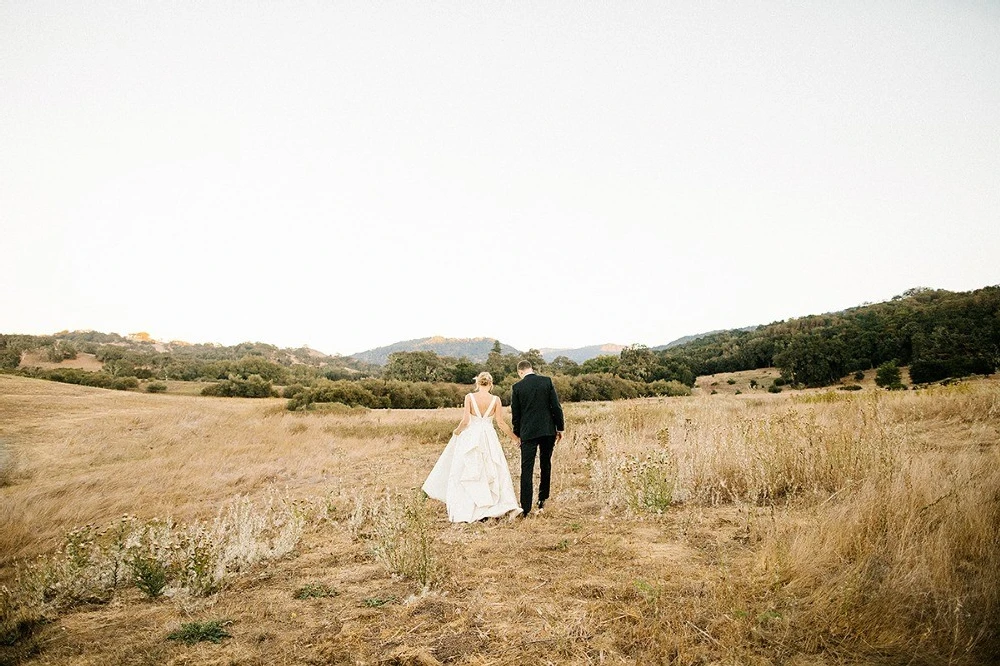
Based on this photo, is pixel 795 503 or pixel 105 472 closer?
pixel 795 503

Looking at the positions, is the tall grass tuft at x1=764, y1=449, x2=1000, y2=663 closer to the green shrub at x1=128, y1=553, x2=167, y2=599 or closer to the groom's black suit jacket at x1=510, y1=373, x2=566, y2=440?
the groom's black suit jacket at x1=510, y1=373, x2=566, y2=440

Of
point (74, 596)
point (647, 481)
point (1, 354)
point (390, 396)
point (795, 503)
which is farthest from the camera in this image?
point (390, 396)

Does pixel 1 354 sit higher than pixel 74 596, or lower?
higher

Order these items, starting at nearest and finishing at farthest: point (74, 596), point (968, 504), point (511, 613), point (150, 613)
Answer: point (511, 613) → point (968, 504) → point (150, 613) → point (74, 596)

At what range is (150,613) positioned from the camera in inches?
171

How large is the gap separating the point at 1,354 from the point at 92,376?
5642 mm

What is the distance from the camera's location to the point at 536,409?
7047mm

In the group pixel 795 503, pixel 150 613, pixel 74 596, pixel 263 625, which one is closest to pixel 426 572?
pixel 263 625

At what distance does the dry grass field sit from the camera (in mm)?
3105

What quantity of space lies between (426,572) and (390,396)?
41.7 metres

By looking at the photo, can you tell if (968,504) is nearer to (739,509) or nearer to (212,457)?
(739,509)

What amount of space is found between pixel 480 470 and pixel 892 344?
67.3 m

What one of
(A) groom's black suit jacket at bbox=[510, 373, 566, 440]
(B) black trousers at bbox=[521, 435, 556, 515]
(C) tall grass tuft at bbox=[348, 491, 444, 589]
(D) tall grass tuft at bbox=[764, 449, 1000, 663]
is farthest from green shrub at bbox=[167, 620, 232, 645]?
(D) tall grass tuft at bbox=[764, 449, 1000, 663]

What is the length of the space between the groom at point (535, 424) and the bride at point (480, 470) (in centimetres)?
21
